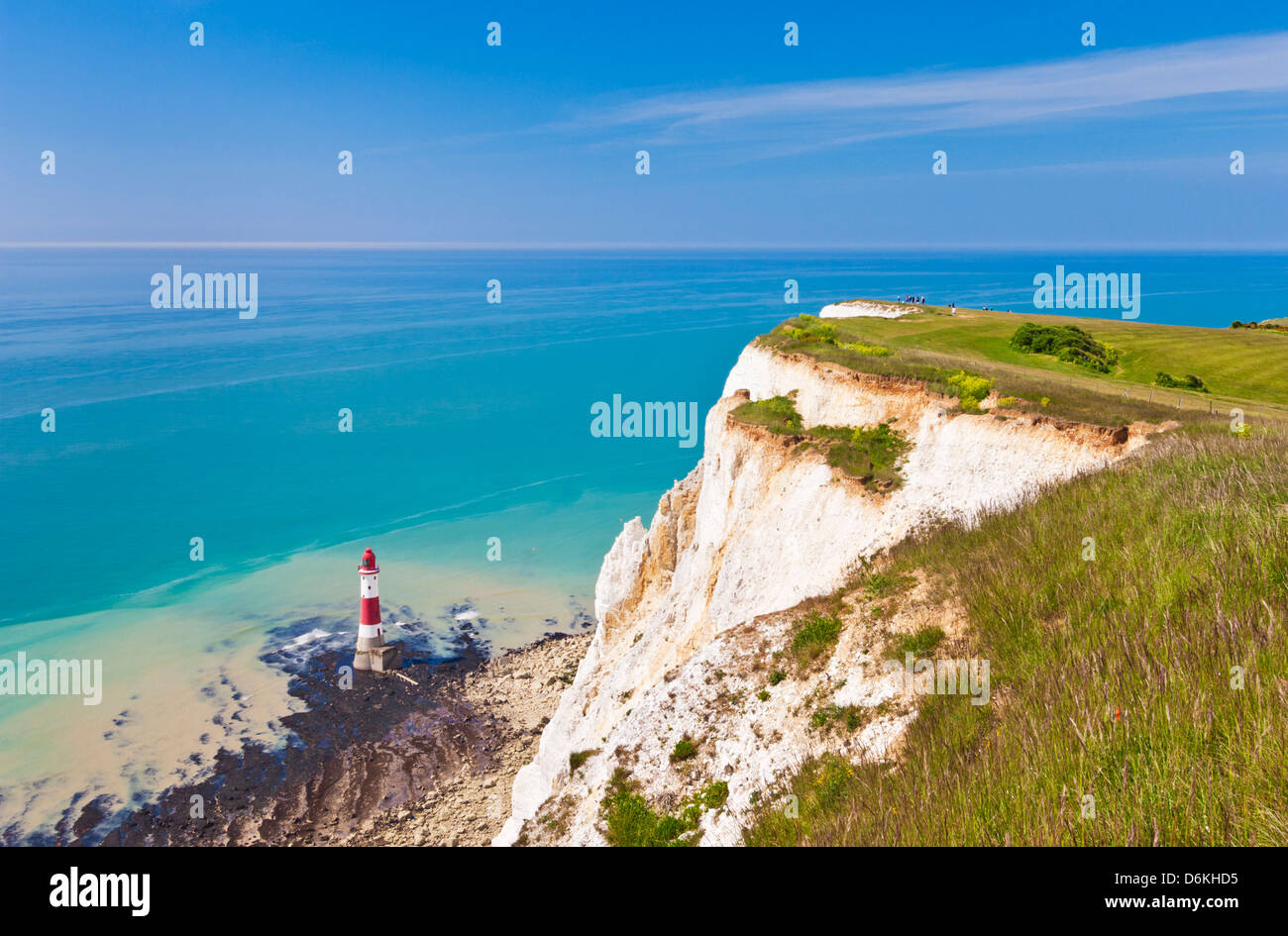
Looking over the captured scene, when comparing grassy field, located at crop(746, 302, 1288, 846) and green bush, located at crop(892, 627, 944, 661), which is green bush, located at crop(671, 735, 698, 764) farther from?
green bush, located at crop(892, 627, 944, 661)

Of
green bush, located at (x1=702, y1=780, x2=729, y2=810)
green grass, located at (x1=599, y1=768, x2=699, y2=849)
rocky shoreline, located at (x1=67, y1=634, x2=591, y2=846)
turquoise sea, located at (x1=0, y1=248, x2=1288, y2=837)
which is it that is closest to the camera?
green grass, located at (x1=599, y1=768, x2=699, y2=849)

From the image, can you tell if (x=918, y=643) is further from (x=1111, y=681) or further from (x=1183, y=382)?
(x=1183, y=382)

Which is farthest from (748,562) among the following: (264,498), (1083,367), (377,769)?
(264,498)

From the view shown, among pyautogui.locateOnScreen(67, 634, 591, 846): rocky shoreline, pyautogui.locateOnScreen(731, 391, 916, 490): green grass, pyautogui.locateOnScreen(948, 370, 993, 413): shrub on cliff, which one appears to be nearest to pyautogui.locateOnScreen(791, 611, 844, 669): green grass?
pyautogui.locateOnScreen(731, 391, 916, 490): green grass

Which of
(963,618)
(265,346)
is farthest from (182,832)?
(265,346)

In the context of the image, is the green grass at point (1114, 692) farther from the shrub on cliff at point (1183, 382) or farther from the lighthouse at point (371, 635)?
the lighthouse at point (371, 635)

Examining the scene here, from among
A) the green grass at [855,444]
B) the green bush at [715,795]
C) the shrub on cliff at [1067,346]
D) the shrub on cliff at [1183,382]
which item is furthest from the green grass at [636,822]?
the shrub on cliff at [1067,346]
